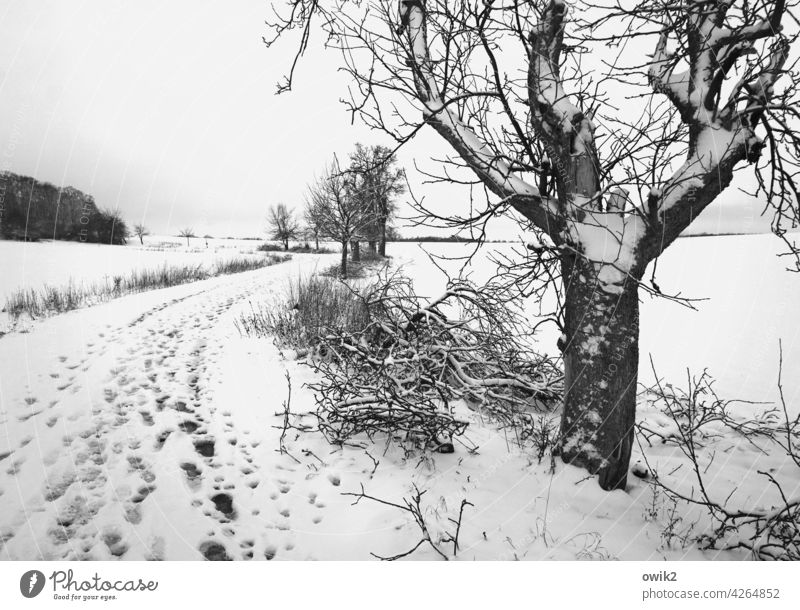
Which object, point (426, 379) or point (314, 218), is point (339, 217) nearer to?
point (314, 218)

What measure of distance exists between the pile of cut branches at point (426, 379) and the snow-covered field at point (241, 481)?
10.4 inches

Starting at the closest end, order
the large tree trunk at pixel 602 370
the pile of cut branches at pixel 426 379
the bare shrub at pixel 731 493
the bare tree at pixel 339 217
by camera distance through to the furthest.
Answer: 1. the bare shrub at pixel 731 493
2. the large tree trunk at pixel 602 370
3. the pile of cut branches at pixel 426 379
4. the bare tree at pixel 339 217

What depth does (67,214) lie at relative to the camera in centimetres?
Result: 397

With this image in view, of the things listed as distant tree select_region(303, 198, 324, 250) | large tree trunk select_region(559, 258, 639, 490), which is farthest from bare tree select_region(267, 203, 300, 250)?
large tree trunk select_region(559, 258, 639, 490)

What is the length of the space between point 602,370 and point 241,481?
2.96m

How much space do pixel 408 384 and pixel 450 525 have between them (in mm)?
1770

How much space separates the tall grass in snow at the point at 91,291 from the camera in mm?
6484

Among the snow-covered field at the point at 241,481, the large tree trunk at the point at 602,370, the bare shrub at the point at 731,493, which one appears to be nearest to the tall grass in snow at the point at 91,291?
the snow-covered field at the point at 241,481

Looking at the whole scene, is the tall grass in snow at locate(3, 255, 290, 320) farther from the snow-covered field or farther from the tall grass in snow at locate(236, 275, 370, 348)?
the tall grass in snow at locate(236, 275, 370, 348)

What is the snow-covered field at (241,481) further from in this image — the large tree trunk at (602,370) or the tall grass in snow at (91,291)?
the tall grass in snow at (91,291)
